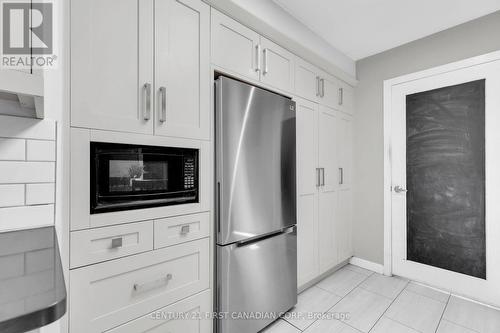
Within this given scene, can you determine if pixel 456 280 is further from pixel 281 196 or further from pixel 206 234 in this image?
pixel 206 234

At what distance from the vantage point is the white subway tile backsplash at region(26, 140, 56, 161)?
2.90 feet

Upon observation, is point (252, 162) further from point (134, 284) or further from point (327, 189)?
point (327, 189)

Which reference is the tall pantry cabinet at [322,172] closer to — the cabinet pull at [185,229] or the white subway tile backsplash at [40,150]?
the cabinet pull at [185,229]

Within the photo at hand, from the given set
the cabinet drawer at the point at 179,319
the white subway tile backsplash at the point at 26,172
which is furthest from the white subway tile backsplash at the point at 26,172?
the cabinet drawer at the point at 179,319

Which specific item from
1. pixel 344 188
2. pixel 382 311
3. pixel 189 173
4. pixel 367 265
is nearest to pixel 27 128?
pixel 189 173

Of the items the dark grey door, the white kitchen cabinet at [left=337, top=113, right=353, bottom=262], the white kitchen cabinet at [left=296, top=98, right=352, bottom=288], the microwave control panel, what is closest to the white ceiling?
the dark grey door

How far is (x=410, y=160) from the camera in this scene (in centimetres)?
251

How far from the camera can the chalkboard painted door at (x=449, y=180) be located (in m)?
2.07

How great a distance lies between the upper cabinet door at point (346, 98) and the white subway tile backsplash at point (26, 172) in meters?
2.65

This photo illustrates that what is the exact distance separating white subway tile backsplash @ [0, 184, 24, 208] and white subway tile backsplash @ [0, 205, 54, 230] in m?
0.02

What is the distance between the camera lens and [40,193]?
2.98 feet

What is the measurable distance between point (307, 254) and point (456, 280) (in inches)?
56.5

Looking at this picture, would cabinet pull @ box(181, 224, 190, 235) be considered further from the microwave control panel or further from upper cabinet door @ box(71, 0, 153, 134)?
upper cabinet door @ box(71, 0, 153, 134)

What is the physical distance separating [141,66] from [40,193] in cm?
71
